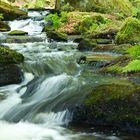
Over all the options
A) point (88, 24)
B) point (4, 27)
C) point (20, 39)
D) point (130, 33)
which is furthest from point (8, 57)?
point (88, 24)

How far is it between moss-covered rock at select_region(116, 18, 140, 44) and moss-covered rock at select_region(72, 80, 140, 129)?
808 centimetres

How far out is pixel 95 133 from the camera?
6578 millimetres

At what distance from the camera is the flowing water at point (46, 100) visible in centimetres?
663

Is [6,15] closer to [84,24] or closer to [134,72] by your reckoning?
[84,24]

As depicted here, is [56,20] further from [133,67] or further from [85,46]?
[133,67]

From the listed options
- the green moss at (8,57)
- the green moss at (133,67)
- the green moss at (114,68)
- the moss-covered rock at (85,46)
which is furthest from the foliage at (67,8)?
the green moss at (133,67)

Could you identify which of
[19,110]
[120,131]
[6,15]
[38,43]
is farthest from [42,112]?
[6,15]

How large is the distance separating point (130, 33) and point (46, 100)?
27.1 ft

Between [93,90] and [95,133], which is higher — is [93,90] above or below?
above

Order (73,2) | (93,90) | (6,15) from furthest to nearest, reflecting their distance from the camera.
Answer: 1. (73,2)
2. (6,15)
3. (93,90)

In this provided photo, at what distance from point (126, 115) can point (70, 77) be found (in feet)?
9.47

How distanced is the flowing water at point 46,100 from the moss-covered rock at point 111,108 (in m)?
0.28

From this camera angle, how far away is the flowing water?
6.63 m

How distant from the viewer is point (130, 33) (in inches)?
607
